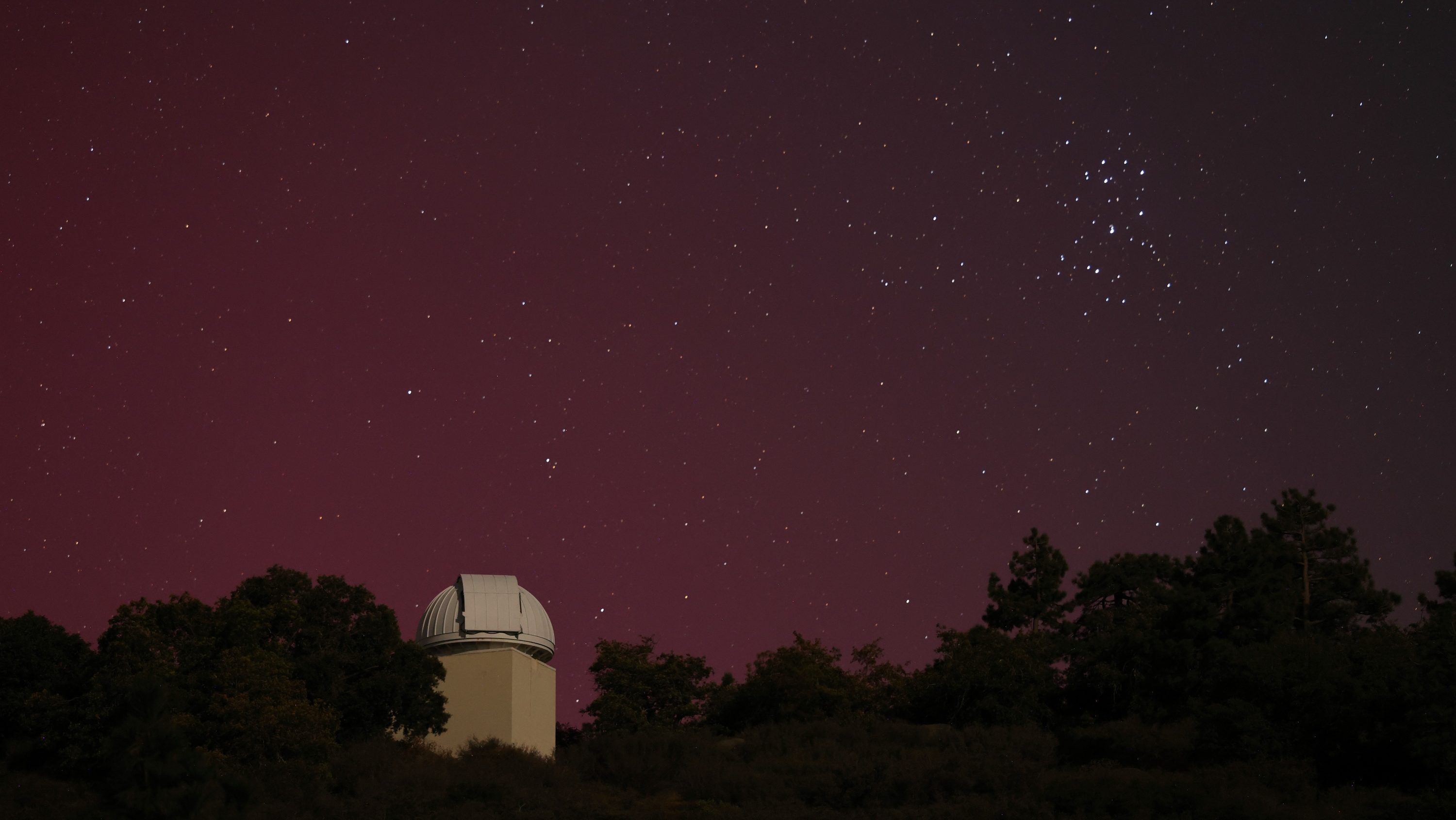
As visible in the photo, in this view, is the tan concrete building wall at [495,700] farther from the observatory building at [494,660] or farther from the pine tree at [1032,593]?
the pine tree at [1032,593]

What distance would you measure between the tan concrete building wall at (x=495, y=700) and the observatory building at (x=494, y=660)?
0.07 feet

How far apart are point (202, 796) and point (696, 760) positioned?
1638cm

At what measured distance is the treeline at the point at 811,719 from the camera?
103ft

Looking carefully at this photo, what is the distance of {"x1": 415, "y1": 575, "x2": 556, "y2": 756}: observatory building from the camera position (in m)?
39.8

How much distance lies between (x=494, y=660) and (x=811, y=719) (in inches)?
460

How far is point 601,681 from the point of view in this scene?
4891 centimetres

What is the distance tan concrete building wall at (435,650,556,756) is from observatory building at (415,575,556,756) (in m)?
0.02

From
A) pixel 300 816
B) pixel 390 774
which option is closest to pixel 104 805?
pixel 300 816

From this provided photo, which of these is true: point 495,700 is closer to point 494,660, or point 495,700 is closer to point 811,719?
point 494,660

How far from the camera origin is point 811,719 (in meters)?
45.2

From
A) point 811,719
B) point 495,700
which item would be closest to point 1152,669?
point 811,719

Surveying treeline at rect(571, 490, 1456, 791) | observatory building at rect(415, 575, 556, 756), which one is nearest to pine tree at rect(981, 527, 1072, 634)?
treeline at rect(571, 490, 1456, 791)

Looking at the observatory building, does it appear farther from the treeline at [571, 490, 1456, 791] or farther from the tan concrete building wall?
the treeline at [571, 490, 1456, 791]

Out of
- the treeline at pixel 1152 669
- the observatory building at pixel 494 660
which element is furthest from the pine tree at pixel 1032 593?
the observatory building at pixel 494 660
